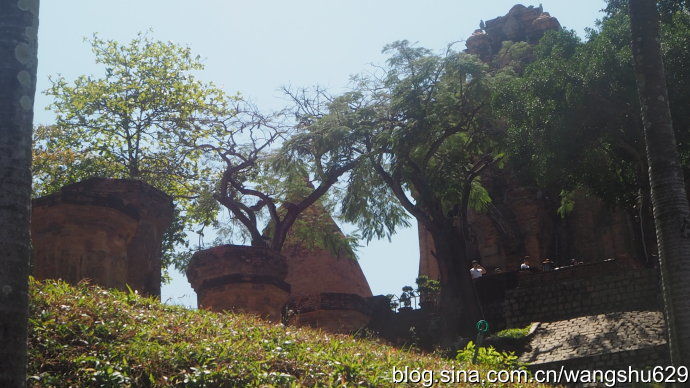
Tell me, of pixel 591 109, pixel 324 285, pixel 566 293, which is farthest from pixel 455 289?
pixel 324 285

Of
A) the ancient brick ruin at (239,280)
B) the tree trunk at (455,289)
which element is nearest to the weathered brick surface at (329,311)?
the tree trunk at (455,289)

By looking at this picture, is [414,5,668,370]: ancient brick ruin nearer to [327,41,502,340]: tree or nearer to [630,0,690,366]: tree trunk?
[327,41,502,340]: tree

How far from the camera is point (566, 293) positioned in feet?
64.4

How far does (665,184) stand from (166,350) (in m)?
5.13

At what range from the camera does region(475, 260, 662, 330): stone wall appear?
714 inches

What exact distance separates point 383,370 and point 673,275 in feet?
10.0

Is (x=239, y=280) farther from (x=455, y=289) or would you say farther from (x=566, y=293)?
(x=566, y=293)

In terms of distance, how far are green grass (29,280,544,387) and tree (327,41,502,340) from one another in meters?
8.17

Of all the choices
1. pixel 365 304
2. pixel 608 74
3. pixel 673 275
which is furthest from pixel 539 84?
pixel 673 275

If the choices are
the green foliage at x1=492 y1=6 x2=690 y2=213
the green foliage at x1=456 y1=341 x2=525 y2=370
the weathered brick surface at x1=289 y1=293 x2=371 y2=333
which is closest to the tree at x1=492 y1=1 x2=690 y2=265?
the green foliage at x1=492 y1=6 x2=690 y2=213

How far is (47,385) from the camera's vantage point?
7168 millimetres

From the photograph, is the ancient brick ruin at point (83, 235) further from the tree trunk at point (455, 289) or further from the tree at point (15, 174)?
the tree trunk at point (455, 289)

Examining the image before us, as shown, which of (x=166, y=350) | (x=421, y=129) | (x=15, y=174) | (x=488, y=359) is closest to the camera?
(x=15, y=174)

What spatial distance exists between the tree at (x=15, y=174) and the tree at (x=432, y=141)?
13.0 m
